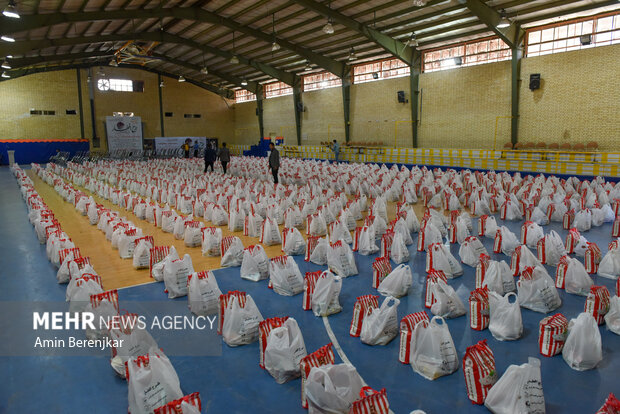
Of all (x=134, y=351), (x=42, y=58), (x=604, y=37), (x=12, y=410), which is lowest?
(x=12, y=410)

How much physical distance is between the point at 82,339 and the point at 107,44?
93.2ft

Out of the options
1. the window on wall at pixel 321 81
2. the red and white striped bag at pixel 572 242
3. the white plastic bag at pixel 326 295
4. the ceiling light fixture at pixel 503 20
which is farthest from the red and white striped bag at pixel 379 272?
the window on wall at pixel 321 81

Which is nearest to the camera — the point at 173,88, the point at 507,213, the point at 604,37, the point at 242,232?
the point at 242,232

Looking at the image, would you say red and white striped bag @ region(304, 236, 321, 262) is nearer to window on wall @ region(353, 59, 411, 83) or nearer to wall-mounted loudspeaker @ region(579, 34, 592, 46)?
wall-mounted loudspeaker @ region(579, 34, 592, 46)

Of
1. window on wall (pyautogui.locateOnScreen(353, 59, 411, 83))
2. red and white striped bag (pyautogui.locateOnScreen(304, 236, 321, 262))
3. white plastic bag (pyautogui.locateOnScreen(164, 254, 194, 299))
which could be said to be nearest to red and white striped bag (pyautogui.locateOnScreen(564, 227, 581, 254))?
red and white striped bag (pyautogui.locateOnScreen(304, 236, 321, 262))

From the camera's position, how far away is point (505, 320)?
4492 millimetres

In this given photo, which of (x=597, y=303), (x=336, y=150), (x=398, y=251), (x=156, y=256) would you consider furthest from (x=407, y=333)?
(x=336, y=150)

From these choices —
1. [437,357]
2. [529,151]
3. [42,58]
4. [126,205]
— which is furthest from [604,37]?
[42,58]

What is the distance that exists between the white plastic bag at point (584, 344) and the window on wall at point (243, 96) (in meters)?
37.4

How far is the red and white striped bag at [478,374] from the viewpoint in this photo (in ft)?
11.2

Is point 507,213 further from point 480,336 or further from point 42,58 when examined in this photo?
Result: point 42,58

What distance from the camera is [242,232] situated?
9688mm

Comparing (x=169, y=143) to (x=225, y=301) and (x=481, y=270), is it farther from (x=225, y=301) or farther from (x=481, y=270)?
(x=481, y=270)

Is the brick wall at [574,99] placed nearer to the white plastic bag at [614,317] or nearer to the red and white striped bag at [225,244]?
the white plastic bag at [614,317]
